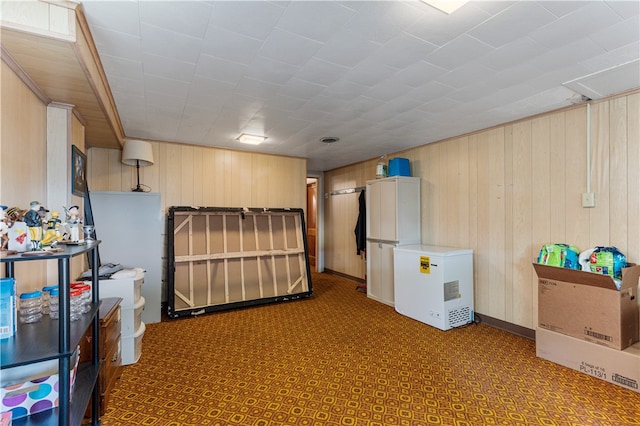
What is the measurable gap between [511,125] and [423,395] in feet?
9.93

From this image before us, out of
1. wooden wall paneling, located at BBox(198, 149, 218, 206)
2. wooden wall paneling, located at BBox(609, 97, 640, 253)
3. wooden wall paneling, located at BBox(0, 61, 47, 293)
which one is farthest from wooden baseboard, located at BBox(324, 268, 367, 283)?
wooden wall paneling, located at BBox(0, 61, 47, 293)

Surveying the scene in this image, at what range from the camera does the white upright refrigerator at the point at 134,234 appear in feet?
11.9

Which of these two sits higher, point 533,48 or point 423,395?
point 533,48

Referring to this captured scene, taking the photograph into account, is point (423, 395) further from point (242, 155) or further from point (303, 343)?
point (242, 155)

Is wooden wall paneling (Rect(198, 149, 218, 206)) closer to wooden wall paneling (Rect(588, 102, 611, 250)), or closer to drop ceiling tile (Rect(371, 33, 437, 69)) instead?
drop ceiling tile (Rect(371, 33, 437, 69))

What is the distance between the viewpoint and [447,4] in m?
1.61

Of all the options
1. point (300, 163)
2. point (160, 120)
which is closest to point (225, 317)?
point (160, 120)

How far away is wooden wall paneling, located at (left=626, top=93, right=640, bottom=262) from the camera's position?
2.58 meters

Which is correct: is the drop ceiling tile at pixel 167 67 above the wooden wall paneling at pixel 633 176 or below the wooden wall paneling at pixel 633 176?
above

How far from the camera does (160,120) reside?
11.5 feet

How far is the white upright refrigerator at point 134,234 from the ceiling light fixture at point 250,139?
51.7 inches

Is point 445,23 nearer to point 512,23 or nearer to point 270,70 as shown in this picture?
point 512,23

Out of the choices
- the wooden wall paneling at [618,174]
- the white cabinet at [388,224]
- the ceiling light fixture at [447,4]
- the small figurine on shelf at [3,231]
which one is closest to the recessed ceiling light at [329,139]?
the white cabinet at [388,224]

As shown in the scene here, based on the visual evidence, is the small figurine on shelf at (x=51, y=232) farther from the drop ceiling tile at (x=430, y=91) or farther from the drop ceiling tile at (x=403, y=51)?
the drop ceiling tile at (x=430, y=91)
